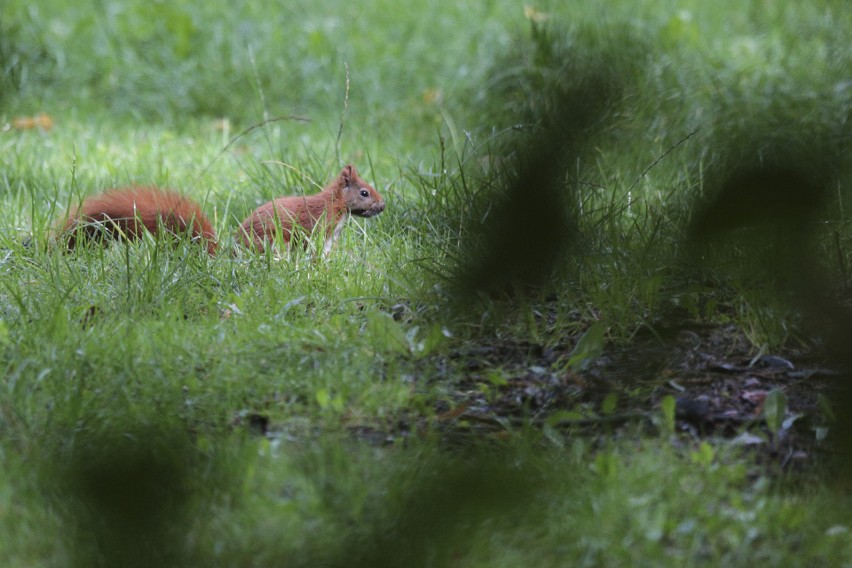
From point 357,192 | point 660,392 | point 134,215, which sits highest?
point 357,192

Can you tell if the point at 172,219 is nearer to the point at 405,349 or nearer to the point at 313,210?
the point at 313,210

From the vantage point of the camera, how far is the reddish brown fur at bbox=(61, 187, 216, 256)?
3145 millimetres

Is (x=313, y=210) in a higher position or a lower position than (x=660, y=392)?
higher

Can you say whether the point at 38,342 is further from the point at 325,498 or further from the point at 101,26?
the point at 101,26

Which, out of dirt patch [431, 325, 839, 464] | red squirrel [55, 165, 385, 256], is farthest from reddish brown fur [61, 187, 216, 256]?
dirt patch [431, 325, 839, 464]

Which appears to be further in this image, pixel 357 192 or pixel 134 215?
pixel 357 192

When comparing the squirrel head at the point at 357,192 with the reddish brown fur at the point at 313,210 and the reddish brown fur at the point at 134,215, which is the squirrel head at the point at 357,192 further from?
the reddish brown fur at the point at 134,215

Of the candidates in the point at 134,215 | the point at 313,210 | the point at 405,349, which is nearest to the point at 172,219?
the point at 134,215

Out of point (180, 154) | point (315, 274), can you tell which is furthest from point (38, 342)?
point (180, 154)

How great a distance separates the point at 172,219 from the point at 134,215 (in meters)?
0.13

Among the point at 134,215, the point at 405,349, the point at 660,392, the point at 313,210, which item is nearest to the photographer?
the point at 660,392

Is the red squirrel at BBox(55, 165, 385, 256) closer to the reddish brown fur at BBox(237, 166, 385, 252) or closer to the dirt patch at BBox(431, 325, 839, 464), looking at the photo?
the reddish brown fur at BBox(237, 166, 385, 252)

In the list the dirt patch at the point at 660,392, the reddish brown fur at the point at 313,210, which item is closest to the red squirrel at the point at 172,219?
the reddish brown fur at the point at 313,210

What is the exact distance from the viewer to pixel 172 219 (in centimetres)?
321
